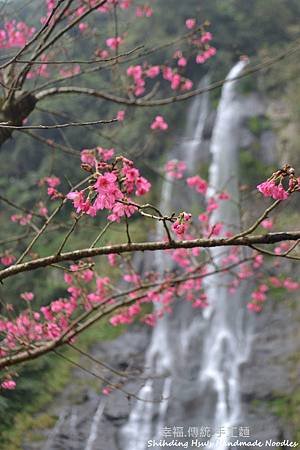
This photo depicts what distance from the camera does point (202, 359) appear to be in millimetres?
8922

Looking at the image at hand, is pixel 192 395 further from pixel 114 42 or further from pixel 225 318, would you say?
pixel 114 42

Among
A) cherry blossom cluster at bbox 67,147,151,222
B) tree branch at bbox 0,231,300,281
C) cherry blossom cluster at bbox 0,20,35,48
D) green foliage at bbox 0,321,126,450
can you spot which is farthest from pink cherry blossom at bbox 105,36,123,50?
green foliage at bbox 0,321,126,450

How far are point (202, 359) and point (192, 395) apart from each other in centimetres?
110

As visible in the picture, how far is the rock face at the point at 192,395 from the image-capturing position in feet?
22.6

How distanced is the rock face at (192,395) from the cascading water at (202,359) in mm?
63

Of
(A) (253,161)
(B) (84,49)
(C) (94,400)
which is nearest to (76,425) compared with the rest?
(C) (94,400)

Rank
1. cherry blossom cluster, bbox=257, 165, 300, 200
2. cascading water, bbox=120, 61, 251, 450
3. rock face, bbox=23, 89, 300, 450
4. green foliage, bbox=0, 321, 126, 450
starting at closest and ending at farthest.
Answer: cherry blossom cluster, bbox=257, 165, 300, 200 < green foliage, bbox=0, 321, 126, 450 < rock face, bbox=23, 89, 300, 450 < cascading water, bbox=120, 61, 251, 450

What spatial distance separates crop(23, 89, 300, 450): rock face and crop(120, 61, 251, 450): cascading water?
0.06 meters

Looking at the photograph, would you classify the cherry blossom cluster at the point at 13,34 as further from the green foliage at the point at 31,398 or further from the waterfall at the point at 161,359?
the green foliage at the point at 31,398

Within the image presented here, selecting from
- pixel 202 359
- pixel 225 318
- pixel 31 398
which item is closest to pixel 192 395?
pixel 202 359

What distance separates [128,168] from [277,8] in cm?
1564

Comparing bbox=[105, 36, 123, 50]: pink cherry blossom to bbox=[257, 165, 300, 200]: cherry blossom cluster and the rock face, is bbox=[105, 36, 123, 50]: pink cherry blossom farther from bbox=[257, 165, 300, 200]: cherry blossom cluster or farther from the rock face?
the rock face

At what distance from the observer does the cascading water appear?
7.38 meters

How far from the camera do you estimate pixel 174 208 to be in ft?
41.0
